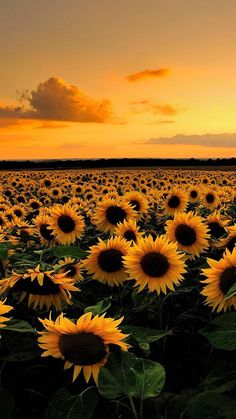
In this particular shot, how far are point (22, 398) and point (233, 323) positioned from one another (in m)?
1.35

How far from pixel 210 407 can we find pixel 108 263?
2.14 meters

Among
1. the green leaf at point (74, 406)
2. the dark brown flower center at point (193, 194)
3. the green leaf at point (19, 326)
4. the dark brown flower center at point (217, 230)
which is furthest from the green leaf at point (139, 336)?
the dark brown flower center at point (193, 194)

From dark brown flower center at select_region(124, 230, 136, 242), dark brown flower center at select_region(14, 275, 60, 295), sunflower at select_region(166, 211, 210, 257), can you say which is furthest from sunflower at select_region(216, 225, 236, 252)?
dark brown flower center at select_region(14, 275, 60, 295)

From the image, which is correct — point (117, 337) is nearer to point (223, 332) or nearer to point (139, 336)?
point (139, 336)

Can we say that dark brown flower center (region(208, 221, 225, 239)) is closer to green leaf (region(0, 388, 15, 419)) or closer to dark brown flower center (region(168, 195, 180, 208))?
dark brown flower center (region(168, 195, 180, 208))

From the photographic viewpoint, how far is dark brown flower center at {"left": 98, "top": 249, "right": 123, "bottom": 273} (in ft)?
13.2

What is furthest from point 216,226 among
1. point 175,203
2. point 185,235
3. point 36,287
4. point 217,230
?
point 175,203

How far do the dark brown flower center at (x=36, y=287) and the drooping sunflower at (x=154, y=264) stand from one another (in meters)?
0.88

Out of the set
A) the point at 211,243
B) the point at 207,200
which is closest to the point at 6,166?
the point at 207,200

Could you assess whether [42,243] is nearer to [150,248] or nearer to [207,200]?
[150,248]

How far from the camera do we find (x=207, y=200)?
475 inches

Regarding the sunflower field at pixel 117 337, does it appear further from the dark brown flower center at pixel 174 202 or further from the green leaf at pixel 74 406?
the dark brown flower center at pixel 174 202

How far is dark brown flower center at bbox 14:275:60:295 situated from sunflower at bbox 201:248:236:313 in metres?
1.00

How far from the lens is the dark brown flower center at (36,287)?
2.95 metres
